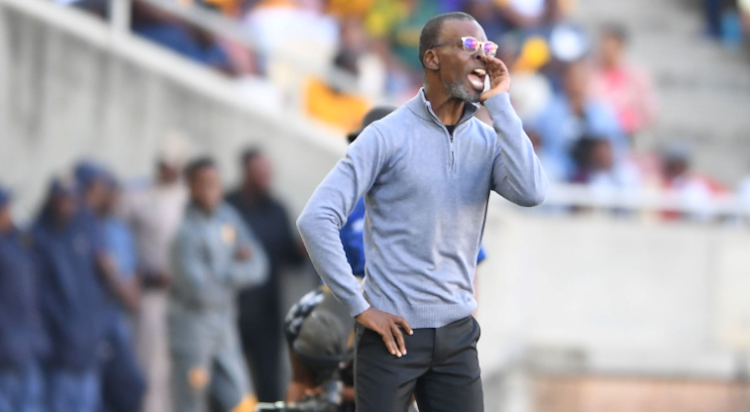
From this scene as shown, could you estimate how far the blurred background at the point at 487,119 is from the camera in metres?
10.2

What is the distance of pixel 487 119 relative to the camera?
416 inches

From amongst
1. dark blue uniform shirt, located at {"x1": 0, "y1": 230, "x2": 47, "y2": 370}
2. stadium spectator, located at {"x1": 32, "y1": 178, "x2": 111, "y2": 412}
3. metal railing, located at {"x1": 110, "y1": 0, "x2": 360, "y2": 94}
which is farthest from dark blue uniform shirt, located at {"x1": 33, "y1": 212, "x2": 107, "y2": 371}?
metal railing, located at {"x1": 110, "y1": 0, "x2": 360, "y2": 94}

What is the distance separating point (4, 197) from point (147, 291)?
1.69 meters

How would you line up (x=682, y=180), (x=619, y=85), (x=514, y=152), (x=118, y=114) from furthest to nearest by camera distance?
1. (x=619, y=85)
2. (x=682, y=180)
3. (x=118, y=114)
4. (x=514, y=152)

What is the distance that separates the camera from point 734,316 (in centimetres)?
1052

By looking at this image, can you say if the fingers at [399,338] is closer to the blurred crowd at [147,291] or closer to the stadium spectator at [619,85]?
the blurred crowd at [147,291]

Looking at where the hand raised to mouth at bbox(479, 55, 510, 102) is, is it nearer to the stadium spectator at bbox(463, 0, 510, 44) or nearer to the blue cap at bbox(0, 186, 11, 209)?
the blue cap at bbox(0, 186, 11, 209)

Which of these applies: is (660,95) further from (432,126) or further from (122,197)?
(432,126)

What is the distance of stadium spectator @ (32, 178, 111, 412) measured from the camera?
387 inches

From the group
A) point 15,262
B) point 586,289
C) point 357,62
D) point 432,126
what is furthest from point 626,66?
point 432,126

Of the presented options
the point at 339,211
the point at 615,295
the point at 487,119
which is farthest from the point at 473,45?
the point at 615,295

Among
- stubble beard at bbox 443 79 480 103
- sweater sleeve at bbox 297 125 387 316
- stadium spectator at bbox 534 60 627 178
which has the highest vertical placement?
stadium spectator at bbox 534 60 627 178

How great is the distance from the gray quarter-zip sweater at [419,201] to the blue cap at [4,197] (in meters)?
5.35

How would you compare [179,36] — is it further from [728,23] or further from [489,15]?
[728,23]
